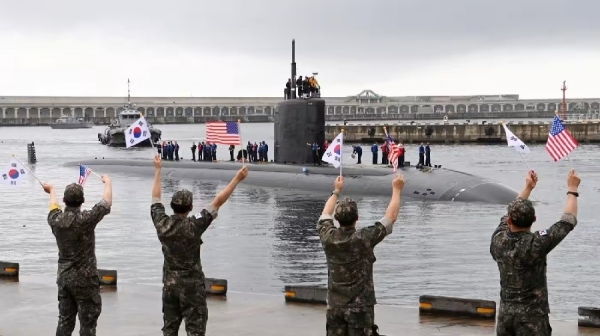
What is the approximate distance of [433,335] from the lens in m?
9.56

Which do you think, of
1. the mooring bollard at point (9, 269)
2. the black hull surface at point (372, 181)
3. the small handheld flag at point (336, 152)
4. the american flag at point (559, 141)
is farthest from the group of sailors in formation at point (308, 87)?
the american flag at point (559, 141)

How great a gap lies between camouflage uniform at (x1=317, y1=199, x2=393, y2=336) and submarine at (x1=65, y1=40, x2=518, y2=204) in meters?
21.3

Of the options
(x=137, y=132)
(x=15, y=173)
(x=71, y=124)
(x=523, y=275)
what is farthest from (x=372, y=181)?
(x=71, y=124)

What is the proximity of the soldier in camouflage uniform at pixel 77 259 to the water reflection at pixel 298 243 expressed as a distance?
27.8 feet

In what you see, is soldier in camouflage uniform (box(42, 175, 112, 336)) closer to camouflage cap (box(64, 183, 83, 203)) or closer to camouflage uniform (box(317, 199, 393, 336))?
camouflage cap (box(64, 183, 83, 203))

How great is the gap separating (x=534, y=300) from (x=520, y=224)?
0.60 meters

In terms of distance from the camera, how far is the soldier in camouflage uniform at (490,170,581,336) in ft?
22.0

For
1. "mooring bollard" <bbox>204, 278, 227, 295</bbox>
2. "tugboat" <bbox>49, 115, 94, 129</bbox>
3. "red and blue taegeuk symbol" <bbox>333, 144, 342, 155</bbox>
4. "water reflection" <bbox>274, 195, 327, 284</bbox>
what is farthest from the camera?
"tugboat" <bbox>49, 115, 94, 129</bbox>

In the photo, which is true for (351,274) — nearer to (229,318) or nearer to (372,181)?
(229,318)

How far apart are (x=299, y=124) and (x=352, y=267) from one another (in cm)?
2443

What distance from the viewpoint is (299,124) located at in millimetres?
31578

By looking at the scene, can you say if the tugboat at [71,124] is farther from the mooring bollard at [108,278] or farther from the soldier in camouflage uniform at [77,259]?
the soldier in camouflage uniform at [77,259]

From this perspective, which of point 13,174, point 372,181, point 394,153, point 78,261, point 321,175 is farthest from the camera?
point 321,175

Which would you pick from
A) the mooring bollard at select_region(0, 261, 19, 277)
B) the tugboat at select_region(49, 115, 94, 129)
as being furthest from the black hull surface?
the tugboat at select_region(49, 115, 94, 129)
